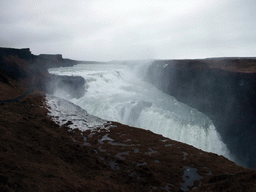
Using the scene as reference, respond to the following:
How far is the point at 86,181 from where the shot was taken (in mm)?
5699

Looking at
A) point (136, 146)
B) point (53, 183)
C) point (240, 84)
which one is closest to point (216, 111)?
point (240, 84)

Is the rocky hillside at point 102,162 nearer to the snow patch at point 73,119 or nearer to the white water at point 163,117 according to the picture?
the snow patch at point 73,119

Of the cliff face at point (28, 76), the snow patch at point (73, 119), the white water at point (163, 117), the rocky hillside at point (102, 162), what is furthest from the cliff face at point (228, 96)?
the cliff face at point (28, 76)

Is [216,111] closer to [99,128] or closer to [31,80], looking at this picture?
[99,128]

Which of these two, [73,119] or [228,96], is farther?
[228,96]

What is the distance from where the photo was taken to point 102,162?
7.91m

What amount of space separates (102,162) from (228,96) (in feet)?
53.9

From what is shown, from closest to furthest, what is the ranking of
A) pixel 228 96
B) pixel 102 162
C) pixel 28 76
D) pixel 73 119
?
pixel 102 162, pixel 73 119, pixel 228 96, pixel 28 76

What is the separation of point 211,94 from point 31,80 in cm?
2296

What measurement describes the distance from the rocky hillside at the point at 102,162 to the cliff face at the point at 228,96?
8165 mm

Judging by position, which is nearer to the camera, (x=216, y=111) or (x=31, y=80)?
(x=216, y=111)

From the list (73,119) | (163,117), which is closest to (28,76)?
(73,119)

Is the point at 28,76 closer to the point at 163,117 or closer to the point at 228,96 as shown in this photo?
the point at 163,117

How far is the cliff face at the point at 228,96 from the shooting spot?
15.2 m
